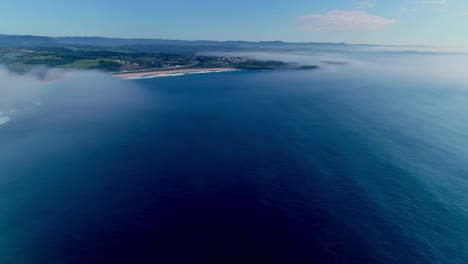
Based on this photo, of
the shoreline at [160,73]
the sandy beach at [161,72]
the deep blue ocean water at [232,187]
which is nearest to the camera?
the deep blue ocean water at [232,187]

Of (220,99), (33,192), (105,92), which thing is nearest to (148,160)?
(33,192)

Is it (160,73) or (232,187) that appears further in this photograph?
(160,73)

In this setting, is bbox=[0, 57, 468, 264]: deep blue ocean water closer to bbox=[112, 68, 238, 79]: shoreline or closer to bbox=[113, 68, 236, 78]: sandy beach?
bbox=[112, 68, 238, 79]: shoreline

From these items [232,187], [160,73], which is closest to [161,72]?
[160,73]

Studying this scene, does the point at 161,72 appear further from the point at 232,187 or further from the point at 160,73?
the point at 232,187

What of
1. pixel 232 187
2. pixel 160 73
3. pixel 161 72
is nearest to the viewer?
pixel 232 187

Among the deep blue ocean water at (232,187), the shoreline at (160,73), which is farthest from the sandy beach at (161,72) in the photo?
the deep blue ocean water at (232,187)

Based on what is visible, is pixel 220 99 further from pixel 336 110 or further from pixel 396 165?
pixel 396 165

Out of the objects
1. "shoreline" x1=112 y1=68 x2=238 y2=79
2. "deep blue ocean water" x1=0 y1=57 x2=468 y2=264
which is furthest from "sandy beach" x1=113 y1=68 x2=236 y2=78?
"deep blue ocean water" x1=0 y1=57 x2=468 y2=264

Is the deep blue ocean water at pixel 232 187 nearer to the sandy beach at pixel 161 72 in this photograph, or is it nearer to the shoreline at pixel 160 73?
the shoreline at pixel 160 73
